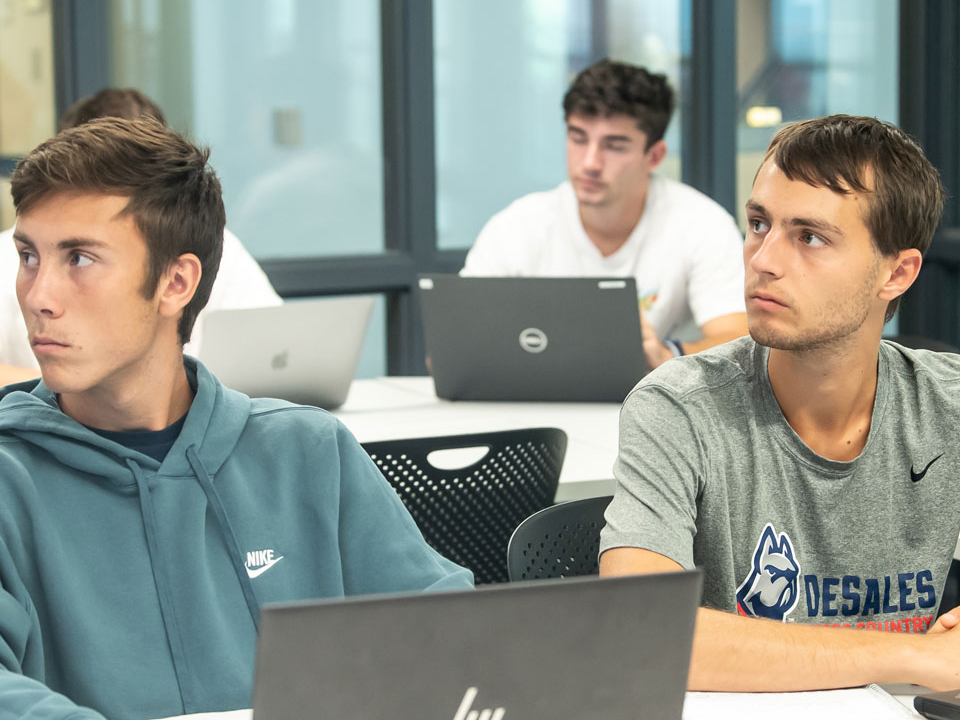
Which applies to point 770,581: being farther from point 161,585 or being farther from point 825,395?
→ point 161,585

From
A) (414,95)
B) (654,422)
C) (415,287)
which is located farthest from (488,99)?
(654,422)

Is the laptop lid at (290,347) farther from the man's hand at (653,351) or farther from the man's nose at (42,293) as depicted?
the man's nose at (42,293)

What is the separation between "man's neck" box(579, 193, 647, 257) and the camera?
3.46m

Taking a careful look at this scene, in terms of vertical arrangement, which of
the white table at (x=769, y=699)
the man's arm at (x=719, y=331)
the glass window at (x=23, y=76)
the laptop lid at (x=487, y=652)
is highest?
the glass window at (x=23, y=76)

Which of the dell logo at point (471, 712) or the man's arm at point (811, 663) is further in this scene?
the man's arm at point (811, 663)

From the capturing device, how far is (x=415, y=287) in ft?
15.3

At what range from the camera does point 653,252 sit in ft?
11.4

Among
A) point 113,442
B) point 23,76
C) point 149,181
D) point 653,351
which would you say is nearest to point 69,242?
point 149,181

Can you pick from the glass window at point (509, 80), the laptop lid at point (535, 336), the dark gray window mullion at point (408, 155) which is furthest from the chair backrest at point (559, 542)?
the glass window at point (509, 80)

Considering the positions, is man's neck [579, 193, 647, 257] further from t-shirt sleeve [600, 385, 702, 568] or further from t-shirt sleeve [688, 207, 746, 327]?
t-shirt sleeve [600, 385, 702, 568]

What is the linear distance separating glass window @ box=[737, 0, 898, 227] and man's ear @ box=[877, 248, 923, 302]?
348 centimetres

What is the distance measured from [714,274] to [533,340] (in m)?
0.89

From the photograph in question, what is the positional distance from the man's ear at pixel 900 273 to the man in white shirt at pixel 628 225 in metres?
1.70

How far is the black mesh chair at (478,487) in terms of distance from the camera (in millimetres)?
1763
